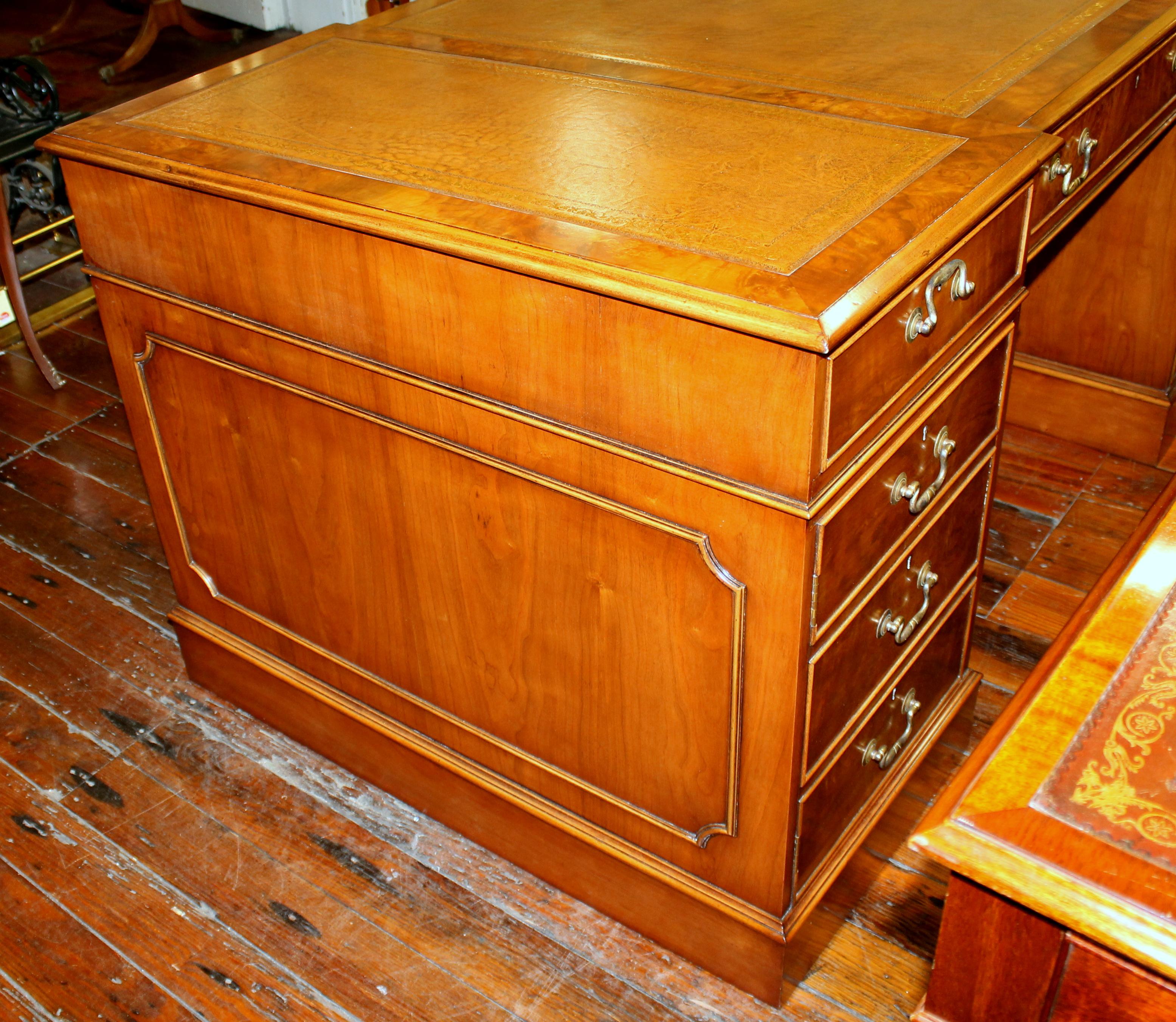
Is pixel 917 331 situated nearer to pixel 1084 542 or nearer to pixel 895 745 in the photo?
pixel 895 745

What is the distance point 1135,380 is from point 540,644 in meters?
1.67

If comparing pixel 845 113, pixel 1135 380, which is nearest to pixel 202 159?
pixel 845 113

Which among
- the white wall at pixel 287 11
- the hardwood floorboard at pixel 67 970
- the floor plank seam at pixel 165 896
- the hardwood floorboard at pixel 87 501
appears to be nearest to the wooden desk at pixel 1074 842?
the floor plank seam at pixel 165 896

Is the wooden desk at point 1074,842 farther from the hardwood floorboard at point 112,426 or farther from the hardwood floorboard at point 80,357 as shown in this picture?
the hardwood floorboard at point 80,357

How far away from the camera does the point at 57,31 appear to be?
18.5ft

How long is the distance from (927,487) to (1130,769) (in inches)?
29.3

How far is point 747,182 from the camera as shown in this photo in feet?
4.72

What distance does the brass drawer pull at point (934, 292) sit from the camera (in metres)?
1.37

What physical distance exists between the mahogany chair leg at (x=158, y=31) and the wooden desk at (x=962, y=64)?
3438 mm

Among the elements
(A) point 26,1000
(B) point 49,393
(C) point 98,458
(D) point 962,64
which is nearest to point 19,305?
(B) point 49,393

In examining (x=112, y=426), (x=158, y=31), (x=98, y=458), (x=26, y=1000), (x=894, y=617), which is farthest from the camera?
(x=158, y=31)

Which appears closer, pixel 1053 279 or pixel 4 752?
pixel 4 752

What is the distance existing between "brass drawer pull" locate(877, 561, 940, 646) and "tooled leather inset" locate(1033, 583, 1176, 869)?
0.64m

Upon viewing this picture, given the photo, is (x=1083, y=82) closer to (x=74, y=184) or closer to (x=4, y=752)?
(x=74, y=184)
